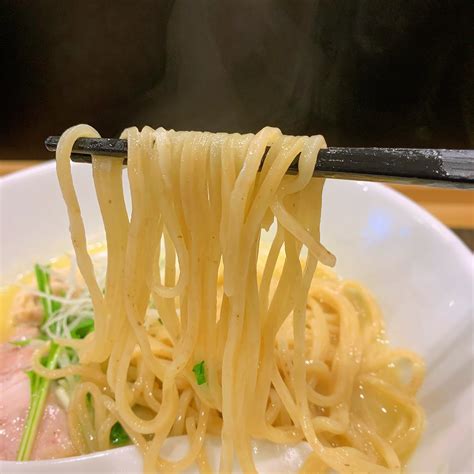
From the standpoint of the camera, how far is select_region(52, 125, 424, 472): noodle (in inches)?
38.1

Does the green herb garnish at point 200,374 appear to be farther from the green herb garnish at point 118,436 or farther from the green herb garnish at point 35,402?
the green herb garnish at point 35,402

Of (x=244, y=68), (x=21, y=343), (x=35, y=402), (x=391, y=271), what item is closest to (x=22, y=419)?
(x=35, y=402)

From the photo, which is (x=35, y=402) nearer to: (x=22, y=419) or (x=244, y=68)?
(x=22, y=419)

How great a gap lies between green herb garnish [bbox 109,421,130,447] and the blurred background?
1.39 metres

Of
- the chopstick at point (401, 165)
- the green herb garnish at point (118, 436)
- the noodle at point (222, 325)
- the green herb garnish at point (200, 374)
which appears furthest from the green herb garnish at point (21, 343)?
the chopstick at point (401, 165)

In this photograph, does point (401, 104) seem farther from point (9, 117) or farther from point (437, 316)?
point (9, 117)

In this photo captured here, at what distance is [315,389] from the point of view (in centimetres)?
143

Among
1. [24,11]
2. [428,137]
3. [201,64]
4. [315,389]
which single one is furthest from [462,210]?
[24,11]

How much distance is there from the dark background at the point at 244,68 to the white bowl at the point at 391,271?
48cm

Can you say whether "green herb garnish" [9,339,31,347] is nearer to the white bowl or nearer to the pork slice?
the pork slice

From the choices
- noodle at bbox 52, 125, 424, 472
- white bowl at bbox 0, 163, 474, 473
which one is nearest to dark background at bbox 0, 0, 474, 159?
white bowl at bbox 0, 163, 474, 473

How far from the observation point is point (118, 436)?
1326 mm

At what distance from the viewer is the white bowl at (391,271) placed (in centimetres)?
119

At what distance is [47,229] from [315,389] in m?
1.20
